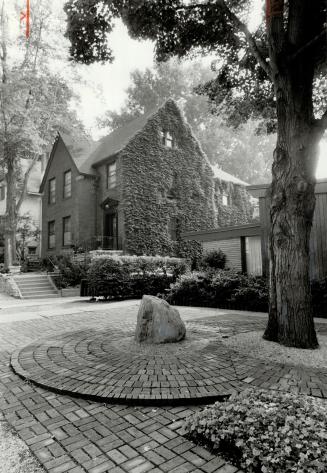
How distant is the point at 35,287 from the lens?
56.5 ft

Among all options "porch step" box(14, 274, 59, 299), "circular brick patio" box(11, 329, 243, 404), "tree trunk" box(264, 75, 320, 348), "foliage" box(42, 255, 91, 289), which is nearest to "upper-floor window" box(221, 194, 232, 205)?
"foliage" box(42, 255, 91, 289)

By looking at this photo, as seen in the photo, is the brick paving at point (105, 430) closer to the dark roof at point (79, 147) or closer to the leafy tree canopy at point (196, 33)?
the leafy tree canopy at point (196, 33)

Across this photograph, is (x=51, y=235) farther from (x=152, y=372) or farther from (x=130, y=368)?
(x=152, y=372)

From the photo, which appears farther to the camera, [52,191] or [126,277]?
[52,191]

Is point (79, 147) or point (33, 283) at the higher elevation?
point (79, 147)

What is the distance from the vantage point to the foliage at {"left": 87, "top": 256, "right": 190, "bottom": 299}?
13.5 m

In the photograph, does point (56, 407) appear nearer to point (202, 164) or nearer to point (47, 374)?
point (47, 374)

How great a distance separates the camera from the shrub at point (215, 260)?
16.6 m

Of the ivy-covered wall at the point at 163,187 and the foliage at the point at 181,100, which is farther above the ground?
the foliage at the point at 181,100

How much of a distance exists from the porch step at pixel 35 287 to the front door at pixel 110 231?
4638 millimetres

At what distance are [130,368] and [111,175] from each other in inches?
760

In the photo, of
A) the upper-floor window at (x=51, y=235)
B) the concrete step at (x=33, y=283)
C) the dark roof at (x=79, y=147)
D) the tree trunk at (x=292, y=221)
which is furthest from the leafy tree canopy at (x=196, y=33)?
the upper-floor window at (x=51, y=235)

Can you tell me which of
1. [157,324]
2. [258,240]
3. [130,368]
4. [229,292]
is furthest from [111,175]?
[130,368]

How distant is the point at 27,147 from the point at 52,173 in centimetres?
607
